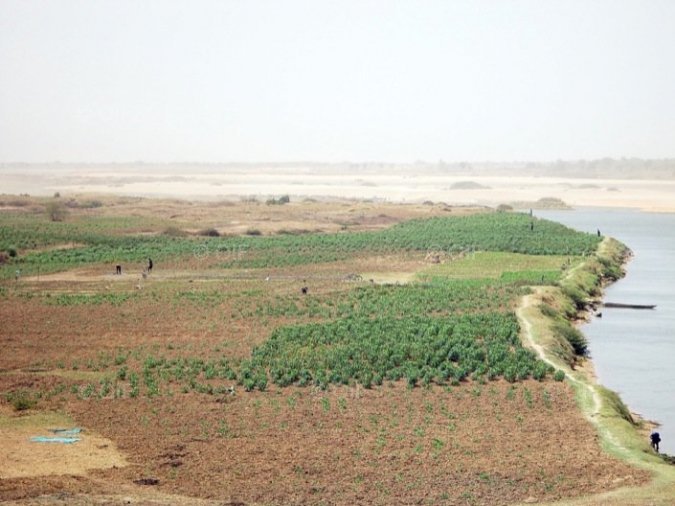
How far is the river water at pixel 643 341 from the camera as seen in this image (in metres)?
34.2

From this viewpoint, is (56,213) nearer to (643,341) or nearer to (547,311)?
(547,311)

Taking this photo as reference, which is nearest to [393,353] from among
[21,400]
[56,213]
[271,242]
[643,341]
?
[21,400]

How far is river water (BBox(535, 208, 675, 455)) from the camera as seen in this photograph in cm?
3425

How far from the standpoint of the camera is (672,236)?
331 ft

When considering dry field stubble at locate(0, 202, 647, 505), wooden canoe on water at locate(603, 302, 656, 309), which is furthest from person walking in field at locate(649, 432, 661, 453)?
wooden canoe on water at locate(603, 302, 656, 309)

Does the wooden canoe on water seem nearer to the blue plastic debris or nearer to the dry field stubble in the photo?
the dry field stubble

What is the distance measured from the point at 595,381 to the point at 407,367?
19.7 ft

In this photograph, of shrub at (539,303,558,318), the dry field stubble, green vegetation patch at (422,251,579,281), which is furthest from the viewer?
green vegetation patch at (422,251,579,281)

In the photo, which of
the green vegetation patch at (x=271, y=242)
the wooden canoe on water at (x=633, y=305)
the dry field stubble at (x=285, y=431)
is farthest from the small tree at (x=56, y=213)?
the wooden canoe on water at (x=633, y=305)

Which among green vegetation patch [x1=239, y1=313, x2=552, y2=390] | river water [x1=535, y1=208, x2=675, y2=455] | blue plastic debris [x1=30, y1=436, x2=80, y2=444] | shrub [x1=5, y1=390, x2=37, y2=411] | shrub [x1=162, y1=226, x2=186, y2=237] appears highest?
green vegetation patch [x1=239, y1=313, x2=552, y2=390]

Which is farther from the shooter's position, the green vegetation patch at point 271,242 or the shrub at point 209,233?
the shrub at point 209,233

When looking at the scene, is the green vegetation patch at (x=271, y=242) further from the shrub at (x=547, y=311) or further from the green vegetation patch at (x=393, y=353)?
the green vegetation patch at (x=393, y=353)

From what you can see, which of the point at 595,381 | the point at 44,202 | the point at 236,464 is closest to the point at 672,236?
the point at 44,202

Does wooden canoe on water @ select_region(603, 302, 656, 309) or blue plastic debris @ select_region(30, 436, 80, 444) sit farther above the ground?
blue plastic debris @ select_region(30, 436, 80, 444)
